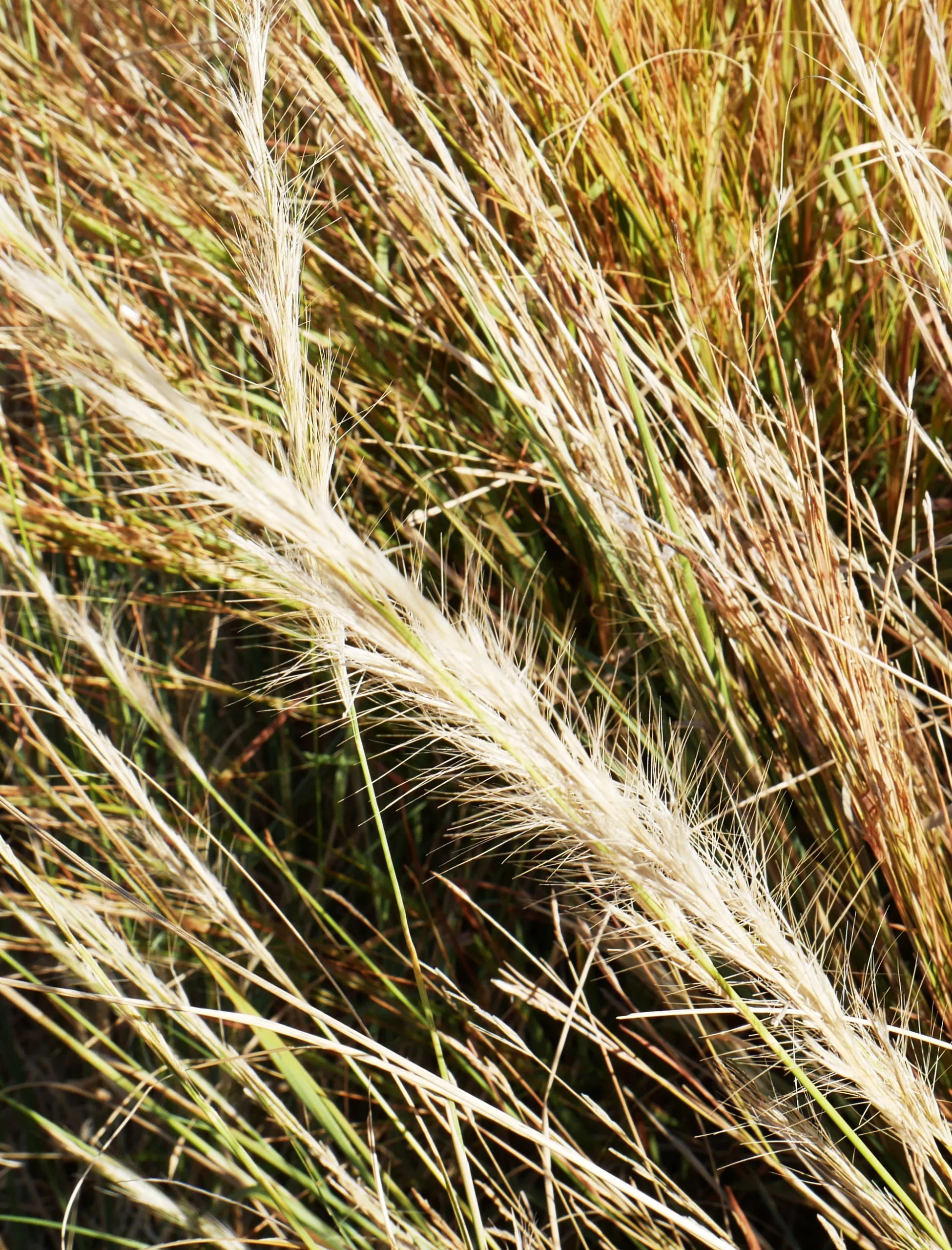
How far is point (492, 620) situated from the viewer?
0.58 metres

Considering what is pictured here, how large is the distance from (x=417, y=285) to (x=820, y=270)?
365 mm

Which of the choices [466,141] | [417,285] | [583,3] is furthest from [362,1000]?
[583,3]

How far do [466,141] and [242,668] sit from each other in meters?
0.63

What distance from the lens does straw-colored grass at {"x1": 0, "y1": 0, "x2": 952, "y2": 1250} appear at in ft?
1.69

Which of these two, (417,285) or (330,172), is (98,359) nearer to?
(417,285)

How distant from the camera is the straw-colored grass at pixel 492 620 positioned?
1.69ft

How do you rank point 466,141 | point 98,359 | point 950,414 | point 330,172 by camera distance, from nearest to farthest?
point 98,359
point 950,414
point 466,141
point 330,172

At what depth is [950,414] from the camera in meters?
0.79

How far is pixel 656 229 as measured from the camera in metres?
0.84

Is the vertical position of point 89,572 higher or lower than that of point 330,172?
lower

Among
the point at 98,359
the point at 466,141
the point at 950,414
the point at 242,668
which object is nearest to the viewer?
the point at 98,359

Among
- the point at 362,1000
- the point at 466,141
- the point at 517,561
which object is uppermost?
the point at 466,141

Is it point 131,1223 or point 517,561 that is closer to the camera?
point 517,561

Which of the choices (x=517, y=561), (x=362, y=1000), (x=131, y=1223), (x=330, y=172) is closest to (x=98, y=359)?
(x=517, y=561)
